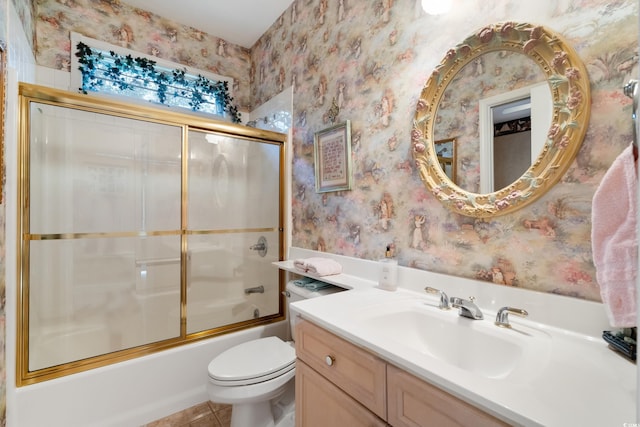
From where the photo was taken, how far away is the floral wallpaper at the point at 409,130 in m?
0.82

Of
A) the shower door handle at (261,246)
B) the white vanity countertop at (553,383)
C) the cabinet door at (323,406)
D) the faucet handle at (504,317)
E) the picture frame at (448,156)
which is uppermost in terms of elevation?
the picture frame at (448,156)

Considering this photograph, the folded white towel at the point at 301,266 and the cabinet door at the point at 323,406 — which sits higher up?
the folded white towel at the point at 301,266

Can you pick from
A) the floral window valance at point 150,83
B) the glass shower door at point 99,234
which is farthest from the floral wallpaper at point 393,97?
the glass shower door at point 99,234

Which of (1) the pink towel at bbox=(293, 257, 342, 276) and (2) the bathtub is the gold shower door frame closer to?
(2) the bathtub

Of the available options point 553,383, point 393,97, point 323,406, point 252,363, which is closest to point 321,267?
point 252,363

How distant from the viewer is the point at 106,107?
1.62 metres

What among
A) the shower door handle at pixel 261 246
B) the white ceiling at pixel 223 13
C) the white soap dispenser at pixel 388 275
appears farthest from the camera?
the shower door handle at pixel 261 246

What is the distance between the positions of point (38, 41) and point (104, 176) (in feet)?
3.64

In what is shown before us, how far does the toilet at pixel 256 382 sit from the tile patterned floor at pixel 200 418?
1.05 feet

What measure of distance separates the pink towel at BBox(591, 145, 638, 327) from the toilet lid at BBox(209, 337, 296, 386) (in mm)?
1267

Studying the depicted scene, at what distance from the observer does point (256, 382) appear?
1314 millimetres

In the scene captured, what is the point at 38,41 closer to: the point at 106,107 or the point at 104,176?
the point at 106,107

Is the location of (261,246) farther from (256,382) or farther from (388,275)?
(388,275)

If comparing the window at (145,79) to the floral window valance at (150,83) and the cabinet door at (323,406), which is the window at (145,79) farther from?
the cabinet door at (323,406)
